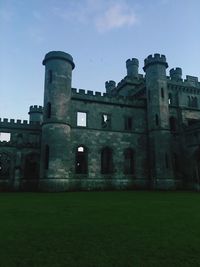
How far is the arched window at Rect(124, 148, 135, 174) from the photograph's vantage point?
86.1 feet

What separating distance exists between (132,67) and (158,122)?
12.7 m

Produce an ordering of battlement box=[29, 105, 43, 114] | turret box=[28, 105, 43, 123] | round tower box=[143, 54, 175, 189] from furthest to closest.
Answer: battlement box=[29, 105, 43, 114] → turret box=[28, 105, 43, 123] → round tower box=[143, 54, 175, 189]

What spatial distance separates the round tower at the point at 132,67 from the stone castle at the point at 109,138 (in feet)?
20.6

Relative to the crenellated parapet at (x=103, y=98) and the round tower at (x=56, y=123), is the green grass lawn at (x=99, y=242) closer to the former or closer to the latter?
the round tower at (x=56, y=123)

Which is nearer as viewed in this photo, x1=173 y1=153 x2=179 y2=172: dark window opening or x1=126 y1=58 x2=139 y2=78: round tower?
x1=173 y1=153 x2=179 y2=172: dark window opening

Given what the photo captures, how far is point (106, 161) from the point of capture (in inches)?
1043

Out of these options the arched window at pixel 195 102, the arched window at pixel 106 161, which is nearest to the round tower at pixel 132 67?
the arched window at pixel 195 102

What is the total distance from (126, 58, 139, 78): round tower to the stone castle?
20.6ft

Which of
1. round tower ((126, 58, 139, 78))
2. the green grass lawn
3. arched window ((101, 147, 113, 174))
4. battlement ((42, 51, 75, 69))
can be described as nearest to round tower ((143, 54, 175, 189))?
arched window ((101, 147, 113, 174))

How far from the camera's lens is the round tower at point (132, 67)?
1395 inches

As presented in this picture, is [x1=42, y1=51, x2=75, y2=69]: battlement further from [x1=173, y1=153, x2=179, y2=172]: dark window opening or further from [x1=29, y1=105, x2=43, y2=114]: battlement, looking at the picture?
[x1=29, y1=105, x2=43, y2=114]: battlement

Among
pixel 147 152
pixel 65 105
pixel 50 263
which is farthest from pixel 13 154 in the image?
pixel 50 263

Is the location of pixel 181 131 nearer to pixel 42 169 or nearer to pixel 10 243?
pixel 42 169

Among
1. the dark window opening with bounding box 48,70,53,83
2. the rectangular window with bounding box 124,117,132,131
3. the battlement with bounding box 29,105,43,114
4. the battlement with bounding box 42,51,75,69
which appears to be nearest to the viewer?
the dark window opening with bounding box 48,70,53,83
